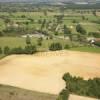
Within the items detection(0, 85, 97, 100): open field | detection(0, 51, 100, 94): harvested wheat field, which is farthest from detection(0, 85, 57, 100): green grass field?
detection(0, 51, 100, 94): harvested wheat field

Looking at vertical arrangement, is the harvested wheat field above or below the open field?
below

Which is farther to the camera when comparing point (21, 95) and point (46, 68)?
point (46, 68)

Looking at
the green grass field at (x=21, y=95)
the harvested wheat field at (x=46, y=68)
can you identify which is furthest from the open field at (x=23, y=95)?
the harvested wheat field at (x=46, y=68)

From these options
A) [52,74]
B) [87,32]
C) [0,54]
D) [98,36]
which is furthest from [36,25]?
[52,74]

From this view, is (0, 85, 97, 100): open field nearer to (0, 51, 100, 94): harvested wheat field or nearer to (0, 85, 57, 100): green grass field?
(0, 85, 57, 100): green grass field

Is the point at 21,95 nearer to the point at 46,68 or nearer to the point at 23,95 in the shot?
the point at 23,95

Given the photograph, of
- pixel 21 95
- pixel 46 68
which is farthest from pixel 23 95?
pixel 46 68

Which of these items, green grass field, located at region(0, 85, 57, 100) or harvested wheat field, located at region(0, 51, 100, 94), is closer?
green grass field, located at region(0, 85, 57, 100)

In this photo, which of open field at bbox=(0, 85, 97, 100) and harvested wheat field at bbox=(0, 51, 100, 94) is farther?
harvested wheat field at bbox=(0, 51, 100, 94)

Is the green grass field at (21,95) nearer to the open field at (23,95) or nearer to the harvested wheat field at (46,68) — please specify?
the open field at (23,95)
